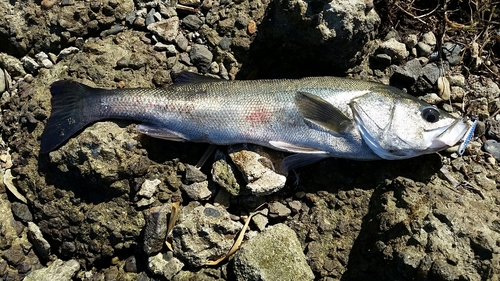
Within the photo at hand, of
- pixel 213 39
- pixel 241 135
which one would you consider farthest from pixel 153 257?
pixel 213 39

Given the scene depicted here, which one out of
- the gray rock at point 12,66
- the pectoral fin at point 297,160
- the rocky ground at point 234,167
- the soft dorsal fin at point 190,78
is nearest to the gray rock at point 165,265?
the rocky ground at point 234,167

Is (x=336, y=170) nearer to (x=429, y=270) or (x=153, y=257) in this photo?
(x=429, y=270)

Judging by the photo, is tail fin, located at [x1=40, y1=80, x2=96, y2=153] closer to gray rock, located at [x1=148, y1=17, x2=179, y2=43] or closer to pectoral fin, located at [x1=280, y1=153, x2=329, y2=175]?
gray rock, located at [x1=148, y1=17, x2=179, y2=43]

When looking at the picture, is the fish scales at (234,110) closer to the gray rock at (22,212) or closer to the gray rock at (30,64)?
the gray rock at (30,64)

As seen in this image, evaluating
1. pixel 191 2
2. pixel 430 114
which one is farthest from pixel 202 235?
pixel 191 2

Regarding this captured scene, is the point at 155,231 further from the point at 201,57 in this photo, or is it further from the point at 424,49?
the point at 424,49
